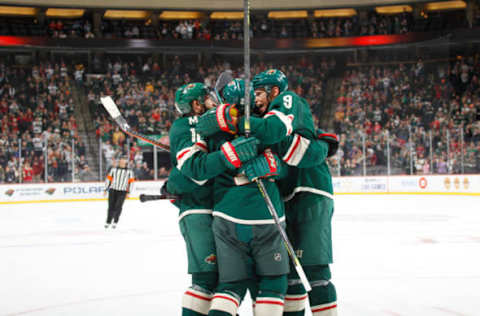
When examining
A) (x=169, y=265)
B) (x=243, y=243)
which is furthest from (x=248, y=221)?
(x=169, y=265)

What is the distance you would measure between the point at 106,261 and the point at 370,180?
33.9 ft

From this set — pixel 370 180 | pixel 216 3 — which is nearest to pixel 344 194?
pixel 370 180

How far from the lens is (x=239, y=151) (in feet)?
7.77

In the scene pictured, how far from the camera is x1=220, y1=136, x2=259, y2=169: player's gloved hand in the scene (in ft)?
7.77

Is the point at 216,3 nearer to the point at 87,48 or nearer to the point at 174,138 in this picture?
the point at 87,48

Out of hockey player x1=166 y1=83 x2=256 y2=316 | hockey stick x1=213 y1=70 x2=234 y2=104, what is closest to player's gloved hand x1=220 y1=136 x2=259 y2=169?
hockey player x1=166 y1=83 x2=256 y2=316

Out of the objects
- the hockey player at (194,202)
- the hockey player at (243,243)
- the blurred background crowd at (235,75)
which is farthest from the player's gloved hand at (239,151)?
the blurred background crowd at (235,75)

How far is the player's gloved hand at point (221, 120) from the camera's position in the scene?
2.38 metres

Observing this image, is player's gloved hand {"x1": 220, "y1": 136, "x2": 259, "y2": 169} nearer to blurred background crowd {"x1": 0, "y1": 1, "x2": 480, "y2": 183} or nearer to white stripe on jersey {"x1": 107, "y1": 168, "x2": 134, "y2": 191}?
white stripe on jersey {"x1": 107, "y1": 168, "x2": 134, "y2": 191}

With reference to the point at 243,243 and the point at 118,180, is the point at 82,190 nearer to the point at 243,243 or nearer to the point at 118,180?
the point at 118,180

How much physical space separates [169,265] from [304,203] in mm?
2922

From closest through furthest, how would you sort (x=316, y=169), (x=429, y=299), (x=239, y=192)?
(x=239, y=192), (x=316, y=169), (x=429, y=299)

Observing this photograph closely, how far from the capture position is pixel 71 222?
9.66 metres

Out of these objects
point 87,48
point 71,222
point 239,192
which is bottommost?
point 71,222
